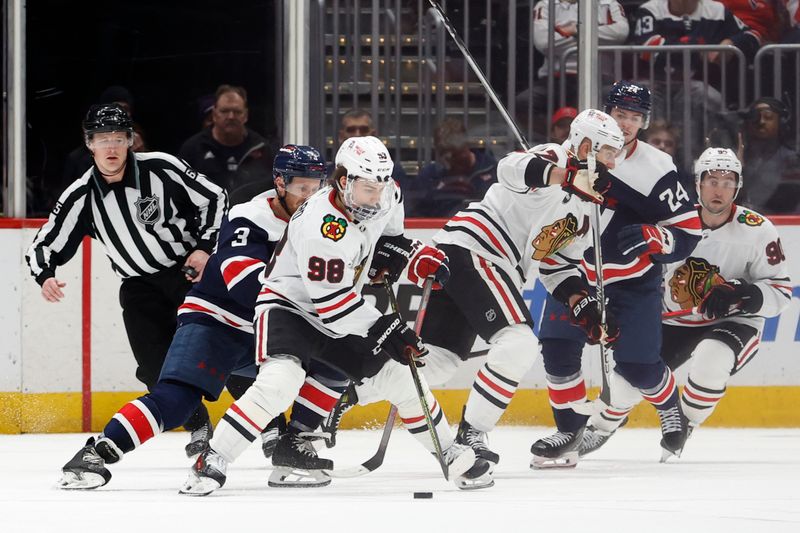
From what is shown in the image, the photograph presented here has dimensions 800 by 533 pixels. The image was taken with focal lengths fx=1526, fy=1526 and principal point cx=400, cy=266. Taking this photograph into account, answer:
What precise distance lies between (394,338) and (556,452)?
43.4 inches

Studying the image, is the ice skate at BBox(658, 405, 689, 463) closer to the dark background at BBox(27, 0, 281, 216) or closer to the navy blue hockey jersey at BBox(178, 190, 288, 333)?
the navy blue hockey jersey at BBox(178, 190, 288, 333)

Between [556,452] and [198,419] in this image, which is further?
[198,419]

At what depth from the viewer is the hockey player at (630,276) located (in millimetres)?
4828

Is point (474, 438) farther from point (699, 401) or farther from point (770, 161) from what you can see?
point (770, 161)

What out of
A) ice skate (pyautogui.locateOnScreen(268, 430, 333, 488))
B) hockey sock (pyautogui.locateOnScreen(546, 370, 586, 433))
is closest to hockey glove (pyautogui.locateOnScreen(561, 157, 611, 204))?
hockey sock (pyautogui.locateOnScreen(546, 370, 586, 433))

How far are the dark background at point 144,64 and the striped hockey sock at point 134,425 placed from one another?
1.96m

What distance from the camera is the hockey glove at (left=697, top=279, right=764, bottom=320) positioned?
5180 millimetres

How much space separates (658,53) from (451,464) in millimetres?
2677

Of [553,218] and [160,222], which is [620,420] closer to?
[553,218]

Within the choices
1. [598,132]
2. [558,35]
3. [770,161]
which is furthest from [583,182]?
[770,161]

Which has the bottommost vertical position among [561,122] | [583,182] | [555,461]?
[555,461]

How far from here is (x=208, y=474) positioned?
3.90 metres

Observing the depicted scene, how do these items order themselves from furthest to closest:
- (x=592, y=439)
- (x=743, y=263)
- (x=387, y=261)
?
(x=743, y=263)
(x=592, y=439)
(x=387, y=261)

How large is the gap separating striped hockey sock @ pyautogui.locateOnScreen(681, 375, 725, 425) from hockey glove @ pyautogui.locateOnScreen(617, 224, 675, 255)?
1.91ft
